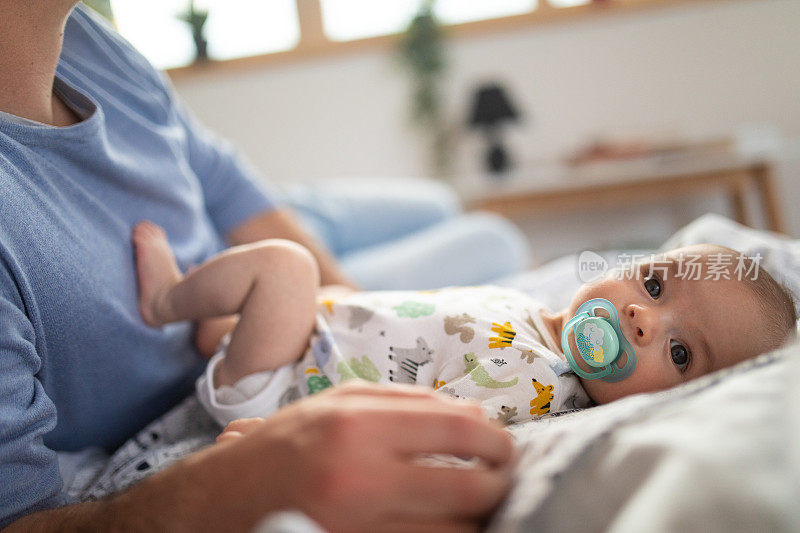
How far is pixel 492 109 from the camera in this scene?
382cm

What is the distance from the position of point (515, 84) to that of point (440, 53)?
0.56m

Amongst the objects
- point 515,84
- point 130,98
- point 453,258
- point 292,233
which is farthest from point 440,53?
point 130,98

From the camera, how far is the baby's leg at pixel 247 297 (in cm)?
86

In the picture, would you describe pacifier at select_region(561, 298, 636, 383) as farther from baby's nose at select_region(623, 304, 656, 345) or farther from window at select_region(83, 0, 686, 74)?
window at select_region(83, 0, 686, 74)

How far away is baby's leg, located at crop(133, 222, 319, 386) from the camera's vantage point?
34.0 inches

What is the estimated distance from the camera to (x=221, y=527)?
45cm

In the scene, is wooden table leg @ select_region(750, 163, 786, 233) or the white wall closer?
wooden table leg @ select_region(750, 163, 786, 233)

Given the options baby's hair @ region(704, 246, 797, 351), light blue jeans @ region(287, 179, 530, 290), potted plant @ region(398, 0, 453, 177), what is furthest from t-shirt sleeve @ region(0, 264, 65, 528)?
potted plant @ region(398, 0, 453, 177)

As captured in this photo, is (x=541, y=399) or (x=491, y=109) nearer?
(x=541, y=399)

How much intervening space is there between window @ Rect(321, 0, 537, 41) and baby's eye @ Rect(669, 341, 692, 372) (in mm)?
3684

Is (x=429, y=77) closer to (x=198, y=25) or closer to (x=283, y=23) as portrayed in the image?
(x=283, y=23)

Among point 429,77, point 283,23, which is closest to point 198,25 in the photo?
point 283,23

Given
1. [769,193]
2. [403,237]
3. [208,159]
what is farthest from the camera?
[769,193]

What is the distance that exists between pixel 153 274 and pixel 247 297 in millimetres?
151
